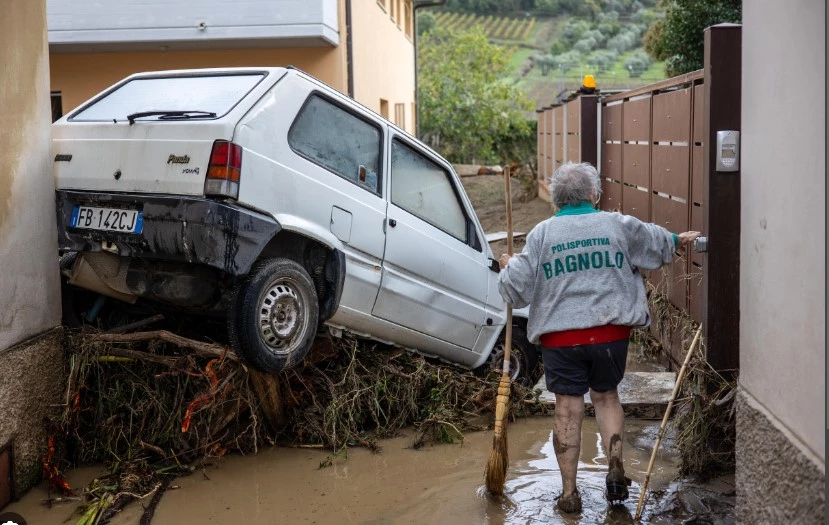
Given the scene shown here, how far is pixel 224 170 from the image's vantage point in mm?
5285

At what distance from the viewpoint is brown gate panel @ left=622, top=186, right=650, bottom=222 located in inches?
367

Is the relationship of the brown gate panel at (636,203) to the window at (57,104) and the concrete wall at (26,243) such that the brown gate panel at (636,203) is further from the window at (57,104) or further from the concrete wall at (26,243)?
the window at (57,104)

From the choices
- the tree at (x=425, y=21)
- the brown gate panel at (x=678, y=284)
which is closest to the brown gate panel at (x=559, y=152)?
the brown gate panel at (x=678, y=284)

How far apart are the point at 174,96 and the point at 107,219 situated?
0.93 metres

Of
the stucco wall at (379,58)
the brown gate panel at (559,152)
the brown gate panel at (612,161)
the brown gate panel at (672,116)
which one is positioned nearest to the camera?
the brown gate panel at (672,116)

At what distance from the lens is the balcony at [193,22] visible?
502 inches

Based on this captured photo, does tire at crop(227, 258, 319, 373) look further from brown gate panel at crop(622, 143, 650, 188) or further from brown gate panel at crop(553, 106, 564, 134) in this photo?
brown gate panel at crop(553, 106, 564, 134)

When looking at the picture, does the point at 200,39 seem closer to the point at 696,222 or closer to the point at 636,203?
the point at 636,203

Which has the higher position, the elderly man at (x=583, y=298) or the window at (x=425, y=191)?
the window at (x=425, y=191)

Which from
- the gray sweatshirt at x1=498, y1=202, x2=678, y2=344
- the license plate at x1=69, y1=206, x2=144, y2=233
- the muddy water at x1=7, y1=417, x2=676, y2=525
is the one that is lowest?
the muddy water at x1=7, y1=417, x2=676, y2=525

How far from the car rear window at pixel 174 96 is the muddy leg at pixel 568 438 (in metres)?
2.40

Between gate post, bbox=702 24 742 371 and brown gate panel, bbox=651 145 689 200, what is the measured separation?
6.72 ft

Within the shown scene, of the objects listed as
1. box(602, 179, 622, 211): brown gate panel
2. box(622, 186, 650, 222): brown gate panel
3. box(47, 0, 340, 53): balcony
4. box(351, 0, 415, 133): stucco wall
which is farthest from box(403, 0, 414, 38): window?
box(622, 186, 650, 222): brown gate panel

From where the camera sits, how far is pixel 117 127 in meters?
5.70
